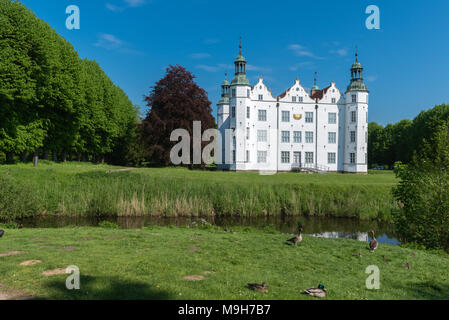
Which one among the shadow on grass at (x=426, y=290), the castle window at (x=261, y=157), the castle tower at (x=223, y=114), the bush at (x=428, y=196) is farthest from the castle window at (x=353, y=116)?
the shadow on grass at (x=426, y=290)

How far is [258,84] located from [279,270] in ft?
146

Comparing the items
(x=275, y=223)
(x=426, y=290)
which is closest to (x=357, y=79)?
(x=275, y=223)

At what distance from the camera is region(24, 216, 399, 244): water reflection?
16656mm

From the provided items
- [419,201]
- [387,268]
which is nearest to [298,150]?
[419,201]

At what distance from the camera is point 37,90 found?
96.2 feet

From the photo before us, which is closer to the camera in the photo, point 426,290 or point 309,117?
point 426,290

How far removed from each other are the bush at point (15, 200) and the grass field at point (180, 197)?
11.6 inches

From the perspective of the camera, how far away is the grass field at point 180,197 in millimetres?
19328

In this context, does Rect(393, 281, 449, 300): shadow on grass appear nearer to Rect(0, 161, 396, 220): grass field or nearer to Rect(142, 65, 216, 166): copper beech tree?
Rect(0, 161, 396, 220): grass field

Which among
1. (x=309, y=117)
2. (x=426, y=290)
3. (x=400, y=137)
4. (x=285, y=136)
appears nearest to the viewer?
(x=426, y=290)

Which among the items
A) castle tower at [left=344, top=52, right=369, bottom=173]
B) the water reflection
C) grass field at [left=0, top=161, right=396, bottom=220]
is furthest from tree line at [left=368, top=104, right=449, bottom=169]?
the water reflection

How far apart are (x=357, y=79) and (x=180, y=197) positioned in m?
41.8

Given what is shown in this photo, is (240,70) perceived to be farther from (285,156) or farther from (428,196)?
(428,196)
